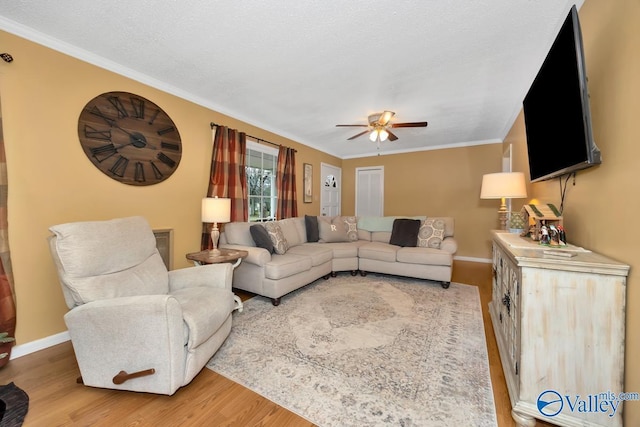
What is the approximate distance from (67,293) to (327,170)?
4969 millimetres

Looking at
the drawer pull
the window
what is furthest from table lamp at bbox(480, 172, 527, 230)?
the window

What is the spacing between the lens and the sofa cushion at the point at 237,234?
3248 millimetres

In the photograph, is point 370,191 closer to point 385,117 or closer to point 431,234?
point 431,234

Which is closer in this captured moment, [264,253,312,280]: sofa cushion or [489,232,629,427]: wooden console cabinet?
[489,232,629,427]: wooden console cabinet

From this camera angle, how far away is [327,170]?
5.95 meters

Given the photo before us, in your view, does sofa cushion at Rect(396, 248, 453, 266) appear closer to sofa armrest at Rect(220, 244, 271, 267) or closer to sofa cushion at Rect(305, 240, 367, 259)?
sofa cushion at Rect(305, 240, 367, 259)

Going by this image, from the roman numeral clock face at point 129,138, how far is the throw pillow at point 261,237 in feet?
3.81

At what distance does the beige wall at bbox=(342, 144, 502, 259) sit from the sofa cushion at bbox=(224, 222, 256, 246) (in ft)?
12.4

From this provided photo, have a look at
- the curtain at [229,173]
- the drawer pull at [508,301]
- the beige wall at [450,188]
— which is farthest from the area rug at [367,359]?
the beige wall at [450,188]

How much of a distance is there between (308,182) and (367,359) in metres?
3.87

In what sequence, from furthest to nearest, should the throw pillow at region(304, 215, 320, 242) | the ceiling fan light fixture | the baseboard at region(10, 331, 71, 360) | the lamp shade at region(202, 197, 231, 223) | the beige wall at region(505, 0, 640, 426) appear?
the throw pillow at region(304, 215, 320, 242), the ceiling fan light fixture, the lamp shade at region(202, 197, 231, 223), the baseboard at region(10, 331, 71, 360), the beige wall at region(505, 0, 640, 426)

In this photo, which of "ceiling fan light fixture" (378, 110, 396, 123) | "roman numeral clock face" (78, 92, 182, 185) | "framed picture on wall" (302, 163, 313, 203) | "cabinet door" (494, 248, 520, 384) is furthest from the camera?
"framed picture on wall" (302, 163, 313, 203)

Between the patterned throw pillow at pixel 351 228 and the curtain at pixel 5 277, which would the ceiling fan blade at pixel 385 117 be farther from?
the curtain at pixel 5 277

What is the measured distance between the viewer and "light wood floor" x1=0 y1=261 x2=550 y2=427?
4.30 feet
